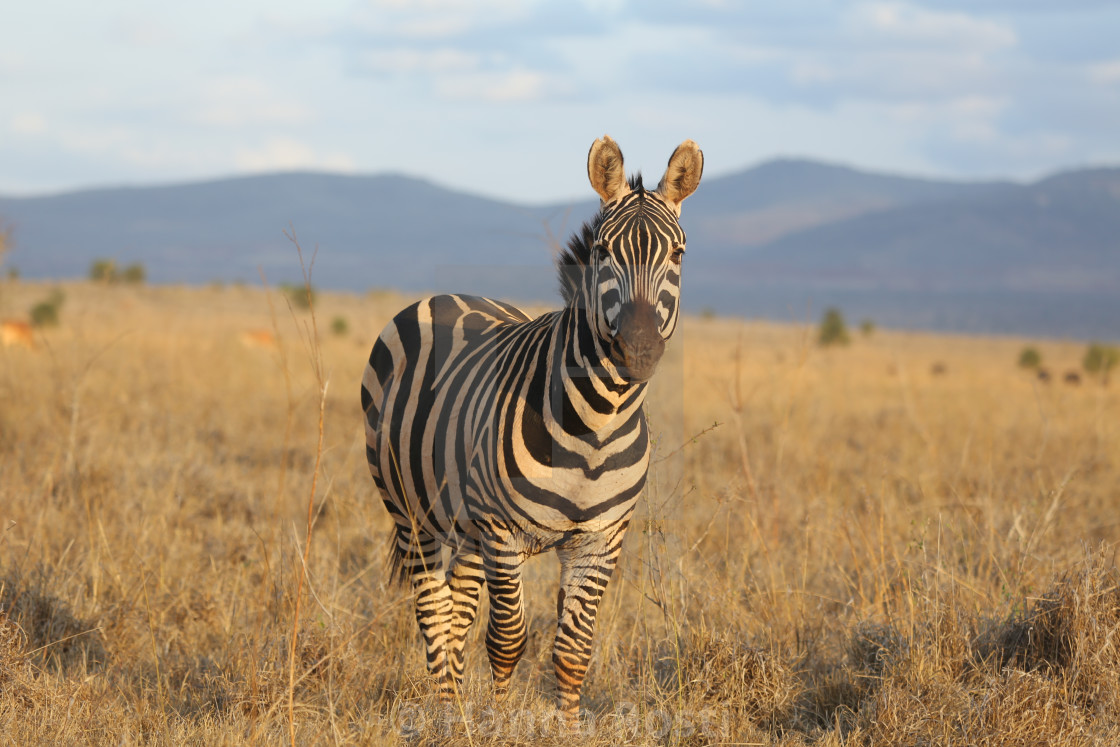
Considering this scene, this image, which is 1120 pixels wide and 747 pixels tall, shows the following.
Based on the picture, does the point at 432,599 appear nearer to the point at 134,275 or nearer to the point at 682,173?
the point at 682,173

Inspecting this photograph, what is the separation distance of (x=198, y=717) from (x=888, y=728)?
2569mm

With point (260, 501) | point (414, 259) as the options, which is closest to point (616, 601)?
point (260, 501)

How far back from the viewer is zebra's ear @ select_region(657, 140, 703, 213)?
3.18 metres

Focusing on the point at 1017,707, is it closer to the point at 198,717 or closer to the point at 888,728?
the point at 888,728

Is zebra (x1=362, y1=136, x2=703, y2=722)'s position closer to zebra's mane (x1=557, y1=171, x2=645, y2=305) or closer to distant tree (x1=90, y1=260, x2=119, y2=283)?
zebra's mane (x1=557, y1=171, x2=645, y2=305)

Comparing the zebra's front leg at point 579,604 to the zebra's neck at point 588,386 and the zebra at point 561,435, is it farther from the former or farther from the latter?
the zebra's neck at point 588,386

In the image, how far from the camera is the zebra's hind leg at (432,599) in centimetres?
384

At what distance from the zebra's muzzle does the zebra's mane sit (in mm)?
433

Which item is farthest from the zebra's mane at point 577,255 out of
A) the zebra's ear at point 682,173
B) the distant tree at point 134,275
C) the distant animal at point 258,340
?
the distant tree at point 134,275

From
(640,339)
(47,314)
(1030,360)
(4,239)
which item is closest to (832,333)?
(1030,360)

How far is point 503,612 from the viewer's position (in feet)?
Answer: 11.1

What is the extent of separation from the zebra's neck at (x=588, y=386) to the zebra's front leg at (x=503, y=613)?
58 centimetres

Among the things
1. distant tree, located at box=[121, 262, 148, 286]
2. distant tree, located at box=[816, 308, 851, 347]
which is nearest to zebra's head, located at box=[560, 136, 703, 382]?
distant tree, located at box=[816, 308, 851, 347]

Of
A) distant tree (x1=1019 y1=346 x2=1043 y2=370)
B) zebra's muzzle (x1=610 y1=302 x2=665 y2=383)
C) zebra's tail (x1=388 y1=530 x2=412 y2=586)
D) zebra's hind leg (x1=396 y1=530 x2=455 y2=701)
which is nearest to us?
zebra's muzzle (x1=610 y1=302 x2=665 y2=383)
